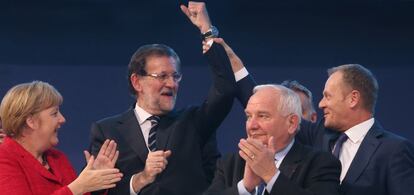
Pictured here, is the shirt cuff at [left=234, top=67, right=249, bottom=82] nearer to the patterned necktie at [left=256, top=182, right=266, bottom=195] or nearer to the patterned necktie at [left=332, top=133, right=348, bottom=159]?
the patterned necktie at [left=332, top=133, right=348, bottom=159]

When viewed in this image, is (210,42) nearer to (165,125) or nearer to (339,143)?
(165,125)

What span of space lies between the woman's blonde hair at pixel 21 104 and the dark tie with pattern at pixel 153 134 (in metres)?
0.60

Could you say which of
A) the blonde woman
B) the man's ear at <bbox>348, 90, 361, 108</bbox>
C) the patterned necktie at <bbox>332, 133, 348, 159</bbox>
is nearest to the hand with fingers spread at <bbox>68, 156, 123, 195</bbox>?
the blonde woman

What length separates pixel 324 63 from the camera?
19.1ft

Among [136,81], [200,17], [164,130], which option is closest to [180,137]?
[164,130]

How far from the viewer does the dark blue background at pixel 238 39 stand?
19.0 feet

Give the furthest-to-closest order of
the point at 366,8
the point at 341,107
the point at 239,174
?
the point at 366,8 → the point at 341,107 → the point at 239,174

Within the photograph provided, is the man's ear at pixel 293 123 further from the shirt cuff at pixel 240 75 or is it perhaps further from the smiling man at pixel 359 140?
the shirt cuff at pixel 240 75

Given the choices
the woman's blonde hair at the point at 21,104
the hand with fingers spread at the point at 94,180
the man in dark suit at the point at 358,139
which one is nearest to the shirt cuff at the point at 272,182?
the man in dark suit at the point at 358,139

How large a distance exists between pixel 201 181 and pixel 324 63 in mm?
1947

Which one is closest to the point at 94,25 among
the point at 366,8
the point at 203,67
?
the point at 203,67

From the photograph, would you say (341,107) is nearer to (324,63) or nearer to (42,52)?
(324,63)

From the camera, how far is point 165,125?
167 inches

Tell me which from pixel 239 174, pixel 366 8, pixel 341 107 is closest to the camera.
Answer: pixel 239 174
